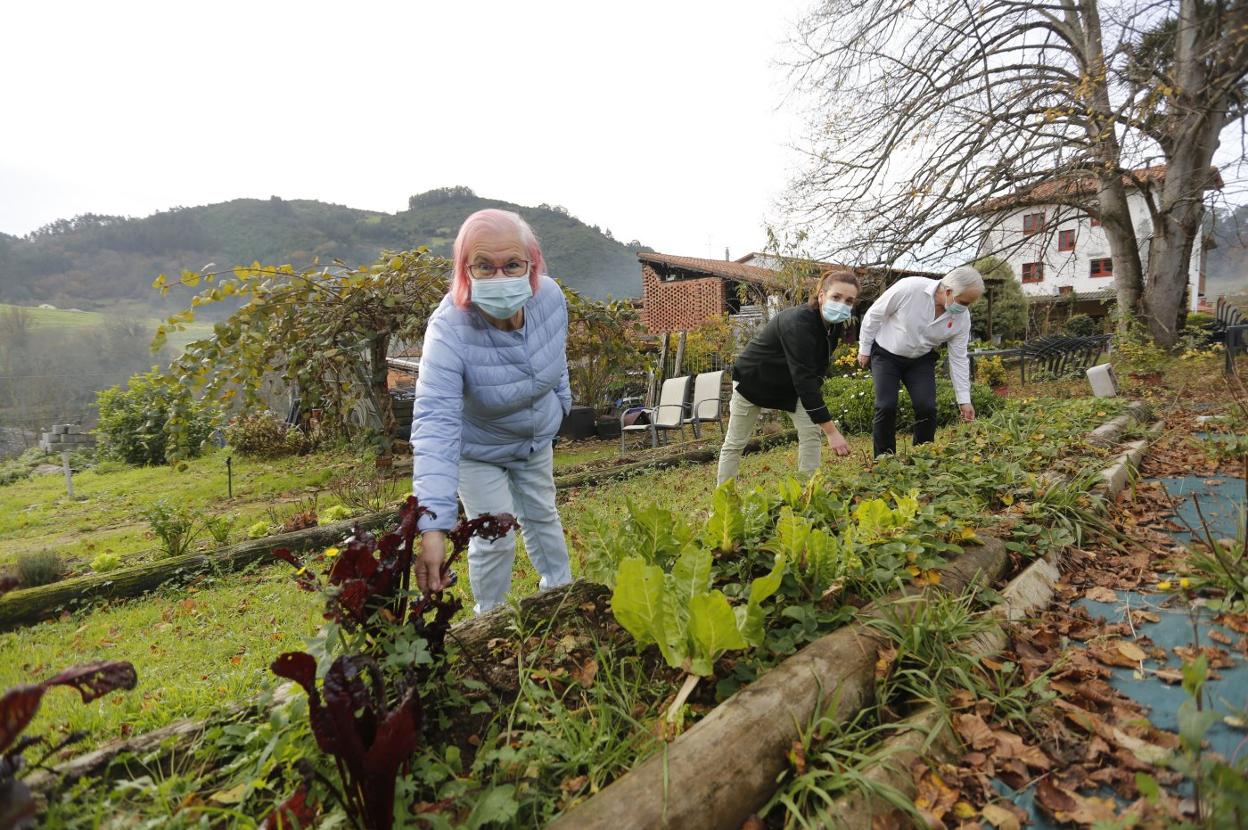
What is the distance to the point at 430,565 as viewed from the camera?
158 centimetres

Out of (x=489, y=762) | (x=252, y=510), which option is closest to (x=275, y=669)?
(x=489, y=762)

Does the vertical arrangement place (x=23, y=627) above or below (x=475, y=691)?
below

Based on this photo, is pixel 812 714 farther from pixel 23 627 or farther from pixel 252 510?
pixel 252 510

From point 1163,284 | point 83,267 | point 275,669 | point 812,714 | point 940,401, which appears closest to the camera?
point 275,669

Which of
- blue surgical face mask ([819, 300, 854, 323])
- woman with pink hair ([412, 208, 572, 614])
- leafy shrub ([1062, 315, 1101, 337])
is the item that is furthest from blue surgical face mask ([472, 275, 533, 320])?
leafy shrub ([1062, 315, 1101, 337])

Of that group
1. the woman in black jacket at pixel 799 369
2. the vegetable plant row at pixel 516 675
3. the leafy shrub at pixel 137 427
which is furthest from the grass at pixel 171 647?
the leafy shrub at pixel 137 427

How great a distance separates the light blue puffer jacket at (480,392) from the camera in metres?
1.92

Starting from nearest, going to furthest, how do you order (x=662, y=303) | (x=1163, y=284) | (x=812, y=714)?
(x=812, y=714)
(x=1163, y=284)
(x=662, y=303)

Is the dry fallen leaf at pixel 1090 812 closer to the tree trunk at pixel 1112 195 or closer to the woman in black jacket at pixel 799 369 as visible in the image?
the woman in black jacket at pixel 799 369

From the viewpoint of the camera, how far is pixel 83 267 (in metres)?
46.0

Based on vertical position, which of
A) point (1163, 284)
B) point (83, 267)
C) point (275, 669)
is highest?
point (83, 267)

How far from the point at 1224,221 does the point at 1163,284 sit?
1.28m

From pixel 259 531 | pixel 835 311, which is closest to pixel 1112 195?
pixel 835 311

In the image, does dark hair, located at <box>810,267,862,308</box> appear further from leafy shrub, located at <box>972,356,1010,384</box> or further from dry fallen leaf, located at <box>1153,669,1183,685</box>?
leafy shrub, located at <box>972,356,1010,384</box>
